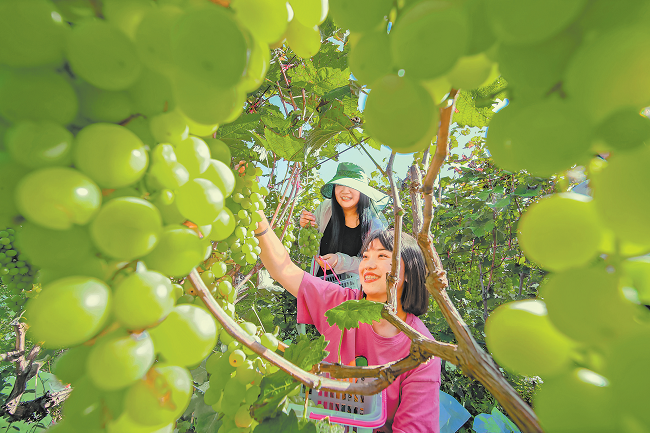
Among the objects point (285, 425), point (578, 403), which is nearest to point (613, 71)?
point (578, 403)

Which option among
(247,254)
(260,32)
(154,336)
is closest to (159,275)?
(154,336)

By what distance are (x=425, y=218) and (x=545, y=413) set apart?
204mm

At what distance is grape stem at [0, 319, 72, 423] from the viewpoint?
1.30 meters

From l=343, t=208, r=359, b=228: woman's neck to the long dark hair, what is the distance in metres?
0.03

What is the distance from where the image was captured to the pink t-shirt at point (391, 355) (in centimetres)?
100

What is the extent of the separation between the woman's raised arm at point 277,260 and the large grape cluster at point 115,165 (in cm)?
82

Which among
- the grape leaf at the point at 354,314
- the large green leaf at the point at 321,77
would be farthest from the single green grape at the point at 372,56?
the large green leaf at the point at 321,77

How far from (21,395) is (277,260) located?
1466 millimetres

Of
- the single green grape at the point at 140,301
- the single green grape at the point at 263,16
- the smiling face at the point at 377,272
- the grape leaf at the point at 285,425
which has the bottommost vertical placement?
the grape leaf at the point at 285,425

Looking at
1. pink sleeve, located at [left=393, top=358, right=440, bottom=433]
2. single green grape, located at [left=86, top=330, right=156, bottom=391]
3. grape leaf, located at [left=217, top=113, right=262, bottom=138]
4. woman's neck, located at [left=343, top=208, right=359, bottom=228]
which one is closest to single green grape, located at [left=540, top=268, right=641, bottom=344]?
single green grape, located at [left=86, top=330, right=156, bottom=391]

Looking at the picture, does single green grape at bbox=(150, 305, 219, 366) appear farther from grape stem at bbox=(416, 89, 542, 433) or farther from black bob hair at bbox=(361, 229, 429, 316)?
black bob hair at bbox=(361, 229, 429, 316)

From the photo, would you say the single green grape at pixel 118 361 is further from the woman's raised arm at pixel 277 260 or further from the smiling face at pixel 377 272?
the smiling face at pixel 377 272

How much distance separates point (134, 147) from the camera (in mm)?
179

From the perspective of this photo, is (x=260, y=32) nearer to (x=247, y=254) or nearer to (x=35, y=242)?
(x=35, y=242)
